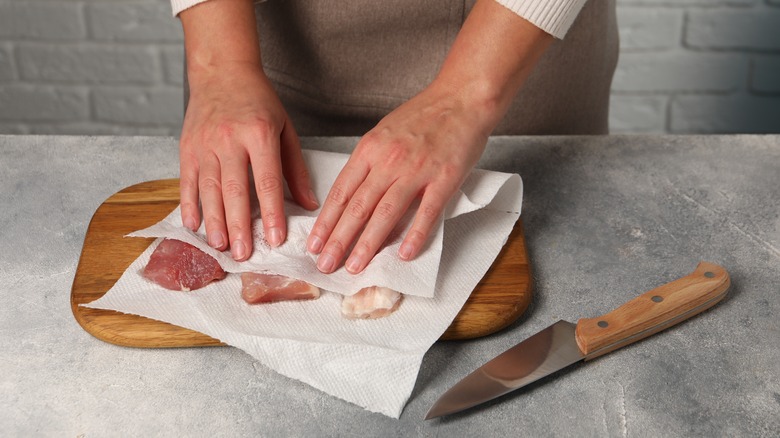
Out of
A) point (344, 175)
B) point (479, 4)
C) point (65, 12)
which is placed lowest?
point (65, 12)

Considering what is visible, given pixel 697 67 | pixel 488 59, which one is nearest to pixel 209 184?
pixel 488 59

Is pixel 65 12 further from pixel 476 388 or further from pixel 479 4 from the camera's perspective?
pixel 476 388

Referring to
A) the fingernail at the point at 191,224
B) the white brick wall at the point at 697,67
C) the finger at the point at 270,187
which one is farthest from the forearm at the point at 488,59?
the white brick wall at the point at 697,67

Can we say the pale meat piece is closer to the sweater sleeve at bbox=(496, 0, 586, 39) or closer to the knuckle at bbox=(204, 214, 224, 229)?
the knuckle at bbox=(204, 214, 224, 229)

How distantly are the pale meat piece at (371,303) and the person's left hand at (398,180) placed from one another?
0.03 metres

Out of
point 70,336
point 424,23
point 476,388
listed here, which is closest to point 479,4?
point 424,23

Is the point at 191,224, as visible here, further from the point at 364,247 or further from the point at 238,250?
the point at 364,247

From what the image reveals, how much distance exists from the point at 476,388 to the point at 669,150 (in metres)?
0.58

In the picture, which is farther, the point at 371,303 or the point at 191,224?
the point at 191,224

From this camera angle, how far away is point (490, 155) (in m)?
1.14

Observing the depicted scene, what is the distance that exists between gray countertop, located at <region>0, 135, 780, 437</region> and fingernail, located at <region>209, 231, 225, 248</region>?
12 cm

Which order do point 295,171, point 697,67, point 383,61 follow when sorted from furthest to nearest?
point 697,67 → point 383,61 → point 295,171

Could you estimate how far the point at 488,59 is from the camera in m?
0.96

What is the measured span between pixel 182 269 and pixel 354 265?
172 millimetres
